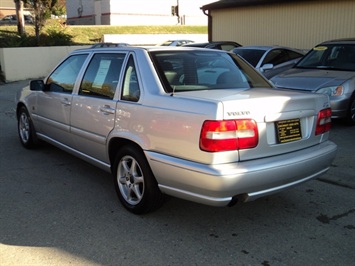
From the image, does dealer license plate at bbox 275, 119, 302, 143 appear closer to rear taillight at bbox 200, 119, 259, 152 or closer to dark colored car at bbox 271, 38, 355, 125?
rear taillight at bbox 200, 119, 259, 152

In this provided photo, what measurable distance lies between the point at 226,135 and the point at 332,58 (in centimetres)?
650

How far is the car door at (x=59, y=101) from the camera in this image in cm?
514

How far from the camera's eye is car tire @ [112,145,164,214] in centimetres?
386

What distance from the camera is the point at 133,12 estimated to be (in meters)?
47.5

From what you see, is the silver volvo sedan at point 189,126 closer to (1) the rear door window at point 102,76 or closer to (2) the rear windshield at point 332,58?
(1) the rear door window at point 102,76

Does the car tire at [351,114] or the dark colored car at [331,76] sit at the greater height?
the dark colored car at [331,76]

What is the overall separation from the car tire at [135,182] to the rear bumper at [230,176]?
15 centimetres

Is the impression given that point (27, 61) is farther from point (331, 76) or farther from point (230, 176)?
point (230, 176)

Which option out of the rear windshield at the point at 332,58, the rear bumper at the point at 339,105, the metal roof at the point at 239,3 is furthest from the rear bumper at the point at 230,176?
the metal roof at the point at 239,3

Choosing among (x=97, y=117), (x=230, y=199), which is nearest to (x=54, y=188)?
(x=97, y=117)

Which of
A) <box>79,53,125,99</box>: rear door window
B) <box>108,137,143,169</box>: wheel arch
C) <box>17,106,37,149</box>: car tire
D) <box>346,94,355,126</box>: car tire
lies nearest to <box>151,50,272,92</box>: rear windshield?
<box>79,53,125,99</box>: rear door window

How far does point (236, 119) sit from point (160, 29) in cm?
4112

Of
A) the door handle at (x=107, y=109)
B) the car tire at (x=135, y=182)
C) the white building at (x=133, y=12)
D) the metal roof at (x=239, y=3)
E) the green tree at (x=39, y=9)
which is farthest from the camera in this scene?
the white building at (x=133, y=12)

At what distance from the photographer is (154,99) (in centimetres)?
380
